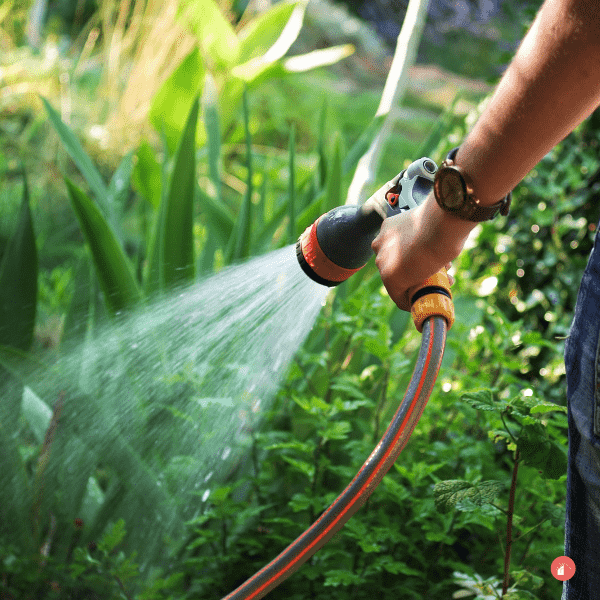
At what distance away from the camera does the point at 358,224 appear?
739 mm

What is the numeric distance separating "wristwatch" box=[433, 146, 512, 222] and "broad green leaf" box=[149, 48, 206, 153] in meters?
2.21

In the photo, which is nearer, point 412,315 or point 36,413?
point 412,315

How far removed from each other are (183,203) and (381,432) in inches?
26.7

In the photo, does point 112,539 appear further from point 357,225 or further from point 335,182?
point 335,182

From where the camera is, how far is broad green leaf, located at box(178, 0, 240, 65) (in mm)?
3211

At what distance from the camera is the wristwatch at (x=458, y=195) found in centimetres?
59

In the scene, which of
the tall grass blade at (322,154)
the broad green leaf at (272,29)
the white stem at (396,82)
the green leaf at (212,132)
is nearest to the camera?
the white stem at (396,82)

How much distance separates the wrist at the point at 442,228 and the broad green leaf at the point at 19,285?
37.6 inches

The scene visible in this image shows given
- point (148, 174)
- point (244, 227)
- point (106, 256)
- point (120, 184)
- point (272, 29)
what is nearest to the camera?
point (106, 256)

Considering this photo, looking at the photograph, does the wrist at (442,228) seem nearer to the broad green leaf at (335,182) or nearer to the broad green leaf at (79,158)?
the broad green leaf at (335,182)

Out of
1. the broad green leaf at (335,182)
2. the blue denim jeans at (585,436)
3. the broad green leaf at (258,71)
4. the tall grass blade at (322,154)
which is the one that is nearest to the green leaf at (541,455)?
the blue denim jeans at (585,436)

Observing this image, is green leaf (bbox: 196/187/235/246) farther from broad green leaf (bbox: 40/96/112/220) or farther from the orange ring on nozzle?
the orange ring on nozzle

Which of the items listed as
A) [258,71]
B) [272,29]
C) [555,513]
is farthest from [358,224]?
[272,29]

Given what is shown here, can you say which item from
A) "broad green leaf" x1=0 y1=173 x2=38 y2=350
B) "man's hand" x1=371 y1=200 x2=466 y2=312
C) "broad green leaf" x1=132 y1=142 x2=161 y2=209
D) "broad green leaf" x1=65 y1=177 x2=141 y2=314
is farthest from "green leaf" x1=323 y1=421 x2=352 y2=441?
"broad green leaf" x1=132 y1=142 x2=161 y2=209
